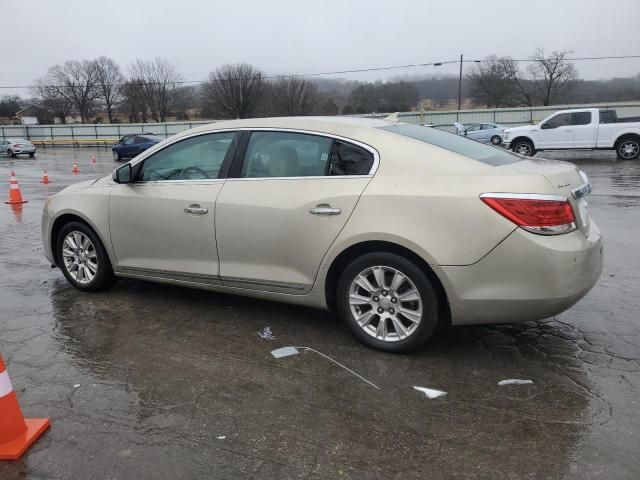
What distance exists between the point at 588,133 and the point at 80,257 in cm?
1951

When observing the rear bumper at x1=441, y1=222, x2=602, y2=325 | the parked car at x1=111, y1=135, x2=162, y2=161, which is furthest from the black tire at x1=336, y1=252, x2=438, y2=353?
the parked car at x1=111, y1=135, x2=162, y2=161

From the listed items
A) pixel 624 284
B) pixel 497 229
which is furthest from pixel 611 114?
pixel 497 229

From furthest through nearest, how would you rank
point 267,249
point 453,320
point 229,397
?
1. point 267,249
2. point 453,320
3. point 229,397

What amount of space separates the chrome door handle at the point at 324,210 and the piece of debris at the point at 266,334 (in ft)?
3.44

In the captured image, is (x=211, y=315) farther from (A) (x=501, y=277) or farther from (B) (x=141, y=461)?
(A) (x=501, y=277)

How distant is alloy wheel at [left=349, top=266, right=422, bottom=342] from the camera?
12.3 ft

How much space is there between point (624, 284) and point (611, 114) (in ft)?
56.9

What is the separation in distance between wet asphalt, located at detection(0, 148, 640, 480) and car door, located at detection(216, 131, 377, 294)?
53 centimetres

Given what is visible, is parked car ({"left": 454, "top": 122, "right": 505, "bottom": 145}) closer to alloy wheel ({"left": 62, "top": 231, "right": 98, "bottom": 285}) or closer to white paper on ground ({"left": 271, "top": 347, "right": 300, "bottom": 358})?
alloy wheel ({"left": 62, "top": 231, "right": 98, "bottom": 285})

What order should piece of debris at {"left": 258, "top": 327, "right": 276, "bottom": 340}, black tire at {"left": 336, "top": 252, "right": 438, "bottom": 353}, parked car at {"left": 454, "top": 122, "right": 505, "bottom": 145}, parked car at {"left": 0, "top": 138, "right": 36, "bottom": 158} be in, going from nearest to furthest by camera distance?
black tire at {"left": 336, "top": 252, "right": 438, "bottom": 353} → piece of debris at {"left": 258, "top": 327, "right": 276, "bottom": 340} → parked car at {"left": 454, "top": 122, "right": 505, "bottom": 145} → parked car at {"left": 0, "top": 138, "right": 36, "bottom": 158}

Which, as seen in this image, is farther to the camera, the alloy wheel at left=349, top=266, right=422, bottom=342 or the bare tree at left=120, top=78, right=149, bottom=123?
the bare tree at left=120, top=78, right=149, bottom=123

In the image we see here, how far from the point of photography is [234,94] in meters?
69.7

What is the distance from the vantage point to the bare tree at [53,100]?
278 ft

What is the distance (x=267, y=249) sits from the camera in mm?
4191
